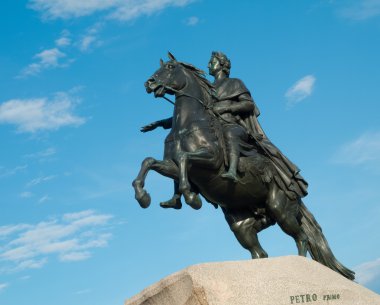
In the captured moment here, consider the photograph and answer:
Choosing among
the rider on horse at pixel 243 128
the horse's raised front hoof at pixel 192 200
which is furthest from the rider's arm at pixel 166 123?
the horse's raised front hoof at pixel 192 200

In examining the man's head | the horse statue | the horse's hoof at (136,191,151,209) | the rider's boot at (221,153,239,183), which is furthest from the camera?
the man's head

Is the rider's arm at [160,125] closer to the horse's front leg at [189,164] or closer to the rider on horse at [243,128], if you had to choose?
the rider on horse at [243,128]

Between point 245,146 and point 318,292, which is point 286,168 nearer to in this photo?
point 245,146

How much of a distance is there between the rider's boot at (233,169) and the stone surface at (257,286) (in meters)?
1.51

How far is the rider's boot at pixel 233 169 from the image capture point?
996 centimetres

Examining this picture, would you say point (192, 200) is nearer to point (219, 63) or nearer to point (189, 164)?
point (189, 164)

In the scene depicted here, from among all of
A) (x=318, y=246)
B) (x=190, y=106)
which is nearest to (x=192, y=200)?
(x=190, y=106)

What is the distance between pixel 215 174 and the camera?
10.1 meters

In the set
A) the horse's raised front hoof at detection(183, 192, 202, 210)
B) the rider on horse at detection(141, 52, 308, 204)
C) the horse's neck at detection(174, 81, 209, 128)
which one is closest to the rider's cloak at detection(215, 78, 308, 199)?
the rider on horse at detection(141, 52, 308, 204)

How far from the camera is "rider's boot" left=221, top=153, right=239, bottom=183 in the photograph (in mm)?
9961

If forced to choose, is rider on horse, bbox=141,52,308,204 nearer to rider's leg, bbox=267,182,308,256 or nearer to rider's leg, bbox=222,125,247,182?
rider's leg, bbox=222,125,247,182

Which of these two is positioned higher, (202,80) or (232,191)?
(202,80)

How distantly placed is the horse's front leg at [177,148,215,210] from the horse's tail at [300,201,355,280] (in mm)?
2215

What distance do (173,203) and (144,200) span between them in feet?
2.66
